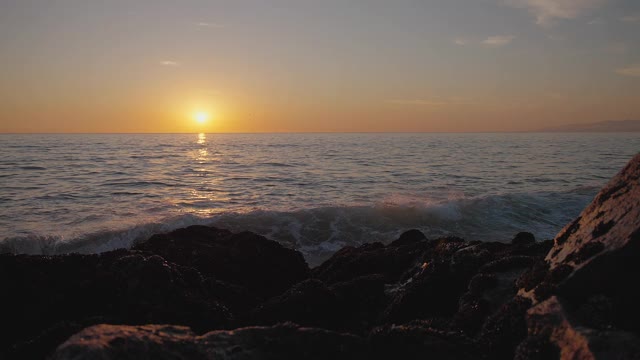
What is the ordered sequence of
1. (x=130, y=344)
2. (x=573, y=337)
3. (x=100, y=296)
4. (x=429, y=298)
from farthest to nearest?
(x=429, y=298) → (x=100, y=296) → (x=573, y=337) → (x=130, y=344)

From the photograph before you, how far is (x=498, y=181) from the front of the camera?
3691cm

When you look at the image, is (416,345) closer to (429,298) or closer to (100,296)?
(429,298)

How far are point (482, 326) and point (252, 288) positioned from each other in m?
6.61

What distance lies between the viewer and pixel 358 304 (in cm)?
914

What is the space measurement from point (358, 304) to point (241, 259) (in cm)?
439

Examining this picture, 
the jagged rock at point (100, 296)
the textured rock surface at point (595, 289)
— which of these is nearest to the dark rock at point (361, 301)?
the jagged rock at point (100, 296)

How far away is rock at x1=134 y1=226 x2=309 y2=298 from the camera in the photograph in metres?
11.7

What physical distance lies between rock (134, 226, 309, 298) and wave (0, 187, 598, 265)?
4.83 metres

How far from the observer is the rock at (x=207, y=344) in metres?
4.11

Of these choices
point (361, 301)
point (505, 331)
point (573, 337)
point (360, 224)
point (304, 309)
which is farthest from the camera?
point (360, 224)

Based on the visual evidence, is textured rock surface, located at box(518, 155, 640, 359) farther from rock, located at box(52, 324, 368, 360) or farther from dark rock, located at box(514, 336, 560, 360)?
rock, located at box(52, 324, 368, 360)

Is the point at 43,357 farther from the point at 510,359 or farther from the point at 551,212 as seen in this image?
the point at 551,212

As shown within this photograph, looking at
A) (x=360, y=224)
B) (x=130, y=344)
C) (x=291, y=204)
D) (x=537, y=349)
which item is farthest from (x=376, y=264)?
(x=291, y=204)

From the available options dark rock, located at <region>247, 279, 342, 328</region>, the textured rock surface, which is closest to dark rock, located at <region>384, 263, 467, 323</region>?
dark rock, located at <region>247, 279, 342, 328</region>
